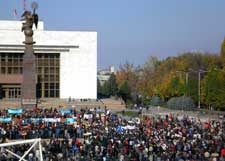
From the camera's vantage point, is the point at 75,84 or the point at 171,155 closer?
the point at 171,155

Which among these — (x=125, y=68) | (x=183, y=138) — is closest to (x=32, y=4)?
(x=183, y=138)

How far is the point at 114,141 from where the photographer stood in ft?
75.0

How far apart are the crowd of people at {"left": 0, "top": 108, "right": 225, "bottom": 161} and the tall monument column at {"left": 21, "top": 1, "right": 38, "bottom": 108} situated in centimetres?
970

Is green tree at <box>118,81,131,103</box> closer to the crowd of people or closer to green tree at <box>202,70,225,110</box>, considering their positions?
green tree at <box>202,70,225,110</box>

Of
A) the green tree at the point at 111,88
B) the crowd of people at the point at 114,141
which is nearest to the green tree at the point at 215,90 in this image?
the crowd of people at the point at 114,141

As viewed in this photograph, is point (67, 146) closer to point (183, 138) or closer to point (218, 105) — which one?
point (183, 138)

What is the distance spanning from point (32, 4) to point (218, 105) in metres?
26.5

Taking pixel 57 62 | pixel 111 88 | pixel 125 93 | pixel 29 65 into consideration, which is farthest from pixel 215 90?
pixel 111 88

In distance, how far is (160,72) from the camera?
8531 centimetres

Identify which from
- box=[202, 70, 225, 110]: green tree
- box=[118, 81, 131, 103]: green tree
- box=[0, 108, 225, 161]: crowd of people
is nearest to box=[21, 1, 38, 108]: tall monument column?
box=[0, 108, 225, 161]: crowd of people

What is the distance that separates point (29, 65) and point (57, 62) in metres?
21.6

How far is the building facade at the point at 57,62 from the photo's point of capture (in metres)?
61.0

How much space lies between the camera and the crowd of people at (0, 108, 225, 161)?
66.9 ft

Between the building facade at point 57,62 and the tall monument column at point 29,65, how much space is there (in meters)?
19.2
